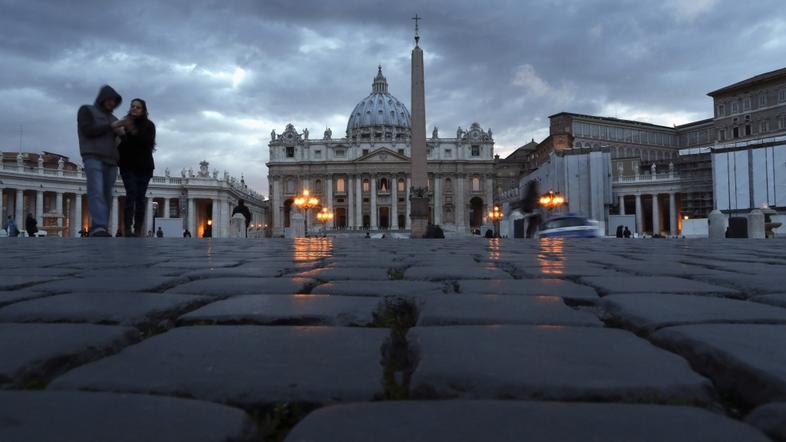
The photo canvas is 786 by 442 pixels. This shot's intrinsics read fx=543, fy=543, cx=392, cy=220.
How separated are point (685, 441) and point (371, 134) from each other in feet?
301

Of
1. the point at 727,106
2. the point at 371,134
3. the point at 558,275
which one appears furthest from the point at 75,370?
the point at 371,134

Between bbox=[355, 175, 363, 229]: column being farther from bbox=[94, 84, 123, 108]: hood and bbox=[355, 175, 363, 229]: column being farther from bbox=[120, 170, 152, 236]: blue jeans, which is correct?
bbox=[94, 84, 123, 108]: hood

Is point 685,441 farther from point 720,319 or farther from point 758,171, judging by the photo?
point 758,171

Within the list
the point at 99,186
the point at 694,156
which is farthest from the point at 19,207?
the point at 694,156

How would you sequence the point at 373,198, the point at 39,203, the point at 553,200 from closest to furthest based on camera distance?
the point at 553,200 < the point at 39,203 < the point at 373,198

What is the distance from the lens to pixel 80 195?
5056 cm

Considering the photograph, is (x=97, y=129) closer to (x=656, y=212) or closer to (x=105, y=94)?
(x=105, y=94)

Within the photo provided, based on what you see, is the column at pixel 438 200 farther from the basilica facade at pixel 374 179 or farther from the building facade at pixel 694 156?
the building facade at pixel 694 156

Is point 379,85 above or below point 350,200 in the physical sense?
above

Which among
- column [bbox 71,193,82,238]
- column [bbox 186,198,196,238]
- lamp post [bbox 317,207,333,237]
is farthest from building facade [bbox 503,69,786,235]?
column [bbox 71,193,82,238]

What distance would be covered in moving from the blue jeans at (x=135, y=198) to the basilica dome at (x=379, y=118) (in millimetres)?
79873

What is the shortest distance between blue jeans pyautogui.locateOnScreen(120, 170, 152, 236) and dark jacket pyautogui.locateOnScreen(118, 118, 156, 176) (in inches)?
3.3

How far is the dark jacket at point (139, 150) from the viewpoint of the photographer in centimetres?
867

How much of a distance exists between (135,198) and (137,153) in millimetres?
811
